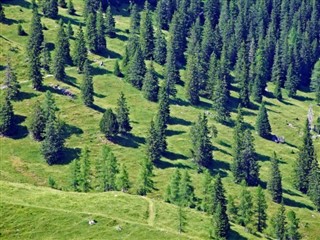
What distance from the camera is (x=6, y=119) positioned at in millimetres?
195625

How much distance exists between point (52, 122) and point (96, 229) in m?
72.7

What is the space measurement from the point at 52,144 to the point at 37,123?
1186 centimetres

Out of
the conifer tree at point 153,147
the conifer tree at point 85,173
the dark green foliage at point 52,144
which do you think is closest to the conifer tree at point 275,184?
the conifer tree at point 153,147

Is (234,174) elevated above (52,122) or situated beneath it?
situated beneath

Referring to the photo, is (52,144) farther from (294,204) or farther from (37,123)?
(294,204)

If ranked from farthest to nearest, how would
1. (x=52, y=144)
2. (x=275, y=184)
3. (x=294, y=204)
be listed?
1. (x=275, y=184)
2. (x=294, y=204)
3. (x=52, y=144)

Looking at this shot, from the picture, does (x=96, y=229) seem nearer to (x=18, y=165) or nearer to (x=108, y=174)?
(x=108, y=174)

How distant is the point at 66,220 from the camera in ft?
421

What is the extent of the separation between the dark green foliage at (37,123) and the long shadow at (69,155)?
11.2m

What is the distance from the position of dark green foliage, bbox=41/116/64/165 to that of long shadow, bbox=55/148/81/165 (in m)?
1.40

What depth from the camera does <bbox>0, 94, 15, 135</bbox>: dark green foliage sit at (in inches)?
7682

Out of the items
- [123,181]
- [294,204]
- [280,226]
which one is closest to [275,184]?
[294,204]

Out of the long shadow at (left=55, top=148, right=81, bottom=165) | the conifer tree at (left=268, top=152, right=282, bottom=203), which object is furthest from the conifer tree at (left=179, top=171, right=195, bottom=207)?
the long shadow at (left=55, top=148, right=81, bottom=165)

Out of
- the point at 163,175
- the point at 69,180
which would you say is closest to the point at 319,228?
the point at 163,175
